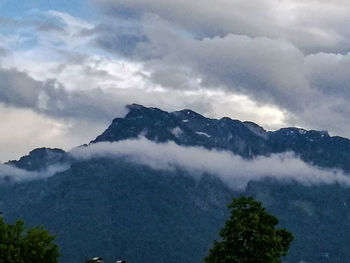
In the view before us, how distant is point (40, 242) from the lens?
115500 mm

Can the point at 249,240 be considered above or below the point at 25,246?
below

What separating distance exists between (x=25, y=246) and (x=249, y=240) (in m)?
36.4

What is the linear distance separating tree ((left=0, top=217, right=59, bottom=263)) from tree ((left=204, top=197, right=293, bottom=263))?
1075 inches

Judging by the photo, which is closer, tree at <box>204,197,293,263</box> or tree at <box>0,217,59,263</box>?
tree at <box>204,197,293,263</box>

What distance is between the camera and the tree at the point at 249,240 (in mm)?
104375

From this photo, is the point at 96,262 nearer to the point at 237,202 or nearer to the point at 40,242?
the point at 40,242

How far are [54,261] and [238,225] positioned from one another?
3268 centimetres

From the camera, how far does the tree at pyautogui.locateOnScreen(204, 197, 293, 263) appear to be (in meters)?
104

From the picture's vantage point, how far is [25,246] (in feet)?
379

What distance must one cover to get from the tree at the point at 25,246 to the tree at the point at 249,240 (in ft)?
89.5

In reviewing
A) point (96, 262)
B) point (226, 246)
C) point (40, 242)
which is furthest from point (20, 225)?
point (226, 246)

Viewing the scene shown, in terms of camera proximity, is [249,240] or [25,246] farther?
[25,246]

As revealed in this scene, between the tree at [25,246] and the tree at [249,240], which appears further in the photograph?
the tree at [25,246]

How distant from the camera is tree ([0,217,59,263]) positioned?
369 ft
